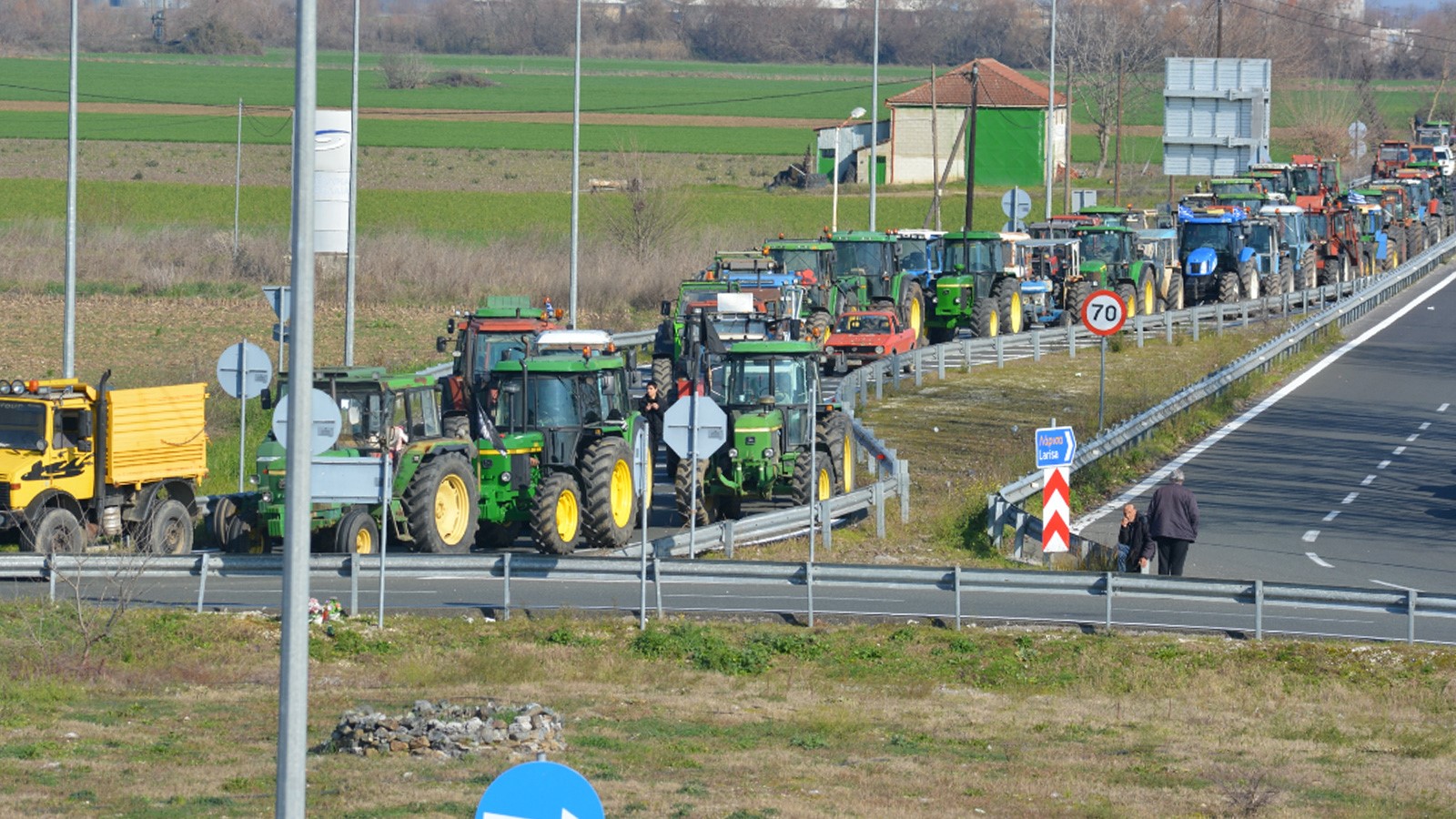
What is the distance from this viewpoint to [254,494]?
73.0ft

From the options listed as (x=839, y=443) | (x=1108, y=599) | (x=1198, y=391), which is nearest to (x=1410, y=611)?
(x=1108, y=599)

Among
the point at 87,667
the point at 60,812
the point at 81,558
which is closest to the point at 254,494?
the point at 81,558

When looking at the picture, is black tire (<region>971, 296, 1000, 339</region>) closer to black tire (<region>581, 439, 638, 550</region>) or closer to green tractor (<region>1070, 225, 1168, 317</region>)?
green tractor (<region>1070, 225, 1168, 317</region>)

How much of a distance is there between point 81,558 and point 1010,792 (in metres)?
10.0

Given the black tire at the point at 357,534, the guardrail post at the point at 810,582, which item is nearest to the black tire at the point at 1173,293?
the black tire at the point at 357,534

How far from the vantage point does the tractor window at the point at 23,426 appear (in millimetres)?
21984

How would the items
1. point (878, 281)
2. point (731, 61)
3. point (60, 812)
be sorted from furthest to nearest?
point (731, 61)
point (878, 281)
point (60, 812)

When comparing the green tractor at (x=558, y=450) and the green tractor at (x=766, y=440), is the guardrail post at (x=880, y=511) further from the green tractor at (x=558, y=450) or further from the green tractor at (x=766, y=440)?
the green tractor at (x=558, y=450)

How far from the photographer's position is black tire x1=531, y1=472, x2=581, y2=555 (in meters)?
21.9

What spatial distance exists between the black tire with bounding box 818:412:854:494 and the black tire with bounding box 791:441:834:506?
0.15 m

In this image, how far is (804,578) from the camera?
20.0 meters

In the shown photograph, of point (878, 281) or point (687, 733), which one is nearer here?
point (687, 733)

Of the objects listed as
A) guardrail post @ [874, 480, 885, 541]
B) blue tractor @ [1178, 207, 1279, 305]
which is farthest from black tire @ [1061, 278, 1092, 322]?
guardrail post @ [874, 480, 885, 541]

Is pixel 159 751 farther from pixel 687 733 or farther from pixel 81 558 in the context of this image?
pixel 81 558
